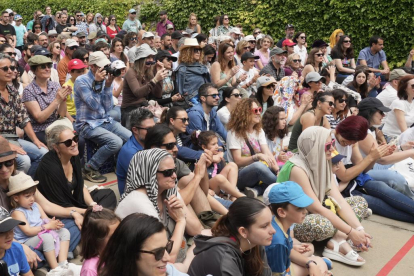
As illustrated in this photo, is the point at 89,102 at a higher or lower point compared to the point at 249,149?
higher

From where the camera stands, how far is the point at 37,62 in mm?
→ 6027

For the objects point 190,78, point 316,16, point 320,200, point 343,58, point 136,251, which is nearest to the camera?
point 136,251

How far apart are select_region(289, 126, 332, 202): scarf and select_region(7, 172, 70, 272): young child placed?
2.26 meters

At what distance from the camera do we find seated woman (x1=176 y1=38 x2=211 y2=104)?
785 cm

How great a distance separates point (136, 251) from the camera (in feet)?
8.42

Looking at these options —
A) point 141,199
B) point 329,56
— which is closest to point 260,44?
point 329,56

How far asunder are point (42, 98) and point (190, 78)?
253 cm

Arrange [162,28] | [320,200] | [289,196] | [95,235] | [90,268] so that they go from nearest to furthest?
1. [90,268]
2. [95,235]
3. [289,196]
4. [320,200]
5. [162,28]

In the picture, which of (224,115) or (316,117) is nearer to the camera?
(316,117)

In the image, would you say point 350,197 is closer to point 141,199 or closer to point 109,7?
point 141,199

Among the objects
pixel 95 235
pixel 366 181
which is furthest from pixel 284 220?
pixel 366 181

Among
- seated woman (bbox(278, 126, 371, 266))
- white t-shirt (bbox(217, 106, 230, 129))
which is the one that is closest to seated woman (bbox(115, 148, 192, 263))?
seated woman (bbox(278, 126, 371, 266))

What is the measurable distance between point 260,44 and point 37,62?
688 centimetres

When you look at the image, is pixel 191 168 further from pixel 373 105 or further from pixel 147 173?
pixel 373 105
